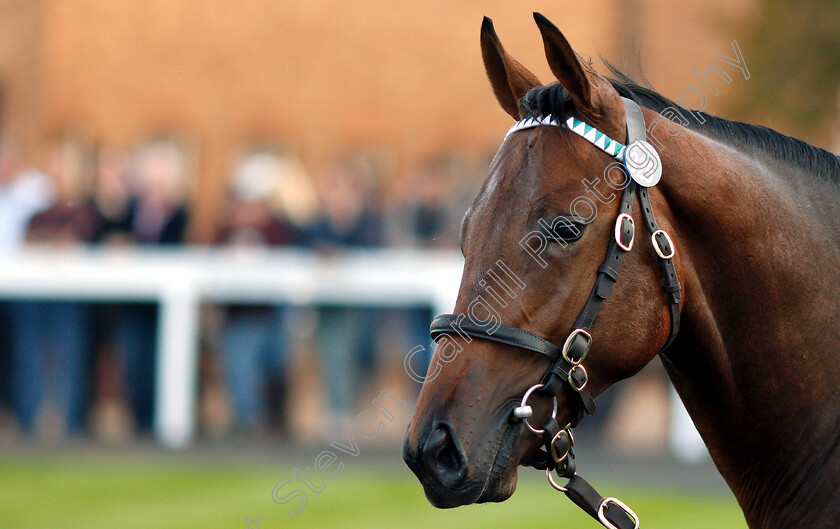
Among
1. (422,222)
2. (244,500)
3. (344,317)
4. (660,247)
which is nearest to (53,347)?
(344,317)

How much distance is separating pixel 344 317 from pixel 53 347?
2.65 metres

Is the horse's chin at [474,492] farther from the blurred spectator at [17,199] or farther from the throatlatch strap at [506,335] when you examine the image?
the blurred spectator at [17,199]

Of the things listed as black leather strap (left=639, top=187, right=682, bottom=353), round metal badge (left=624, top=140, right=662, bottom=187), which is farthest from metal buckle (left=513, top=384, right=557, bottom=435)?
round metal badge (left=624, top=140, right=662, bottom=187)

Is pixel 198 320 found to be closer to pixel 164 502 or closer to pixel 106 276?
pixel 106 276

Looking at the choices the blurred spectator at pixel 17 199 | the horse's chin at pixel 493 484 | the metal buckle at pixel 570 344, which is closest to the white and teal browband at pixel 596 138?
the metal buckle at pixel 570 344

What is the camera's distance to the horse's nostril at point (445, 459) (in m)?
2.16

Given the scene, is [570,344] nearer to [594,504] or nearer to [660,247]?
[660,247]

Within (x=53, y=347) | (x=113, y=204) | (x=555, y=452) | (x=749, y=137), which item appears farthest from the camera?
(x=113, y=204)

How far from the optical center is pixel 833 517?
A: 2.31 meters

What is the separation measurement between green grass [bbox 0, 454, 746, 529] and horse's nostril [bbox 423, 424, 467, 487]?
Result: 12.4 feet

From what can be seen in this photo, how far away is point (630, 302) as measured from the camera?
7.48 feet

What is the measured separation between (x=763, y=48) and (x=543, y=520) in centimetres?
Result: 639

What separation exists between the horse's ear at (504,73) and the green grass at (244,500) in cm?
375

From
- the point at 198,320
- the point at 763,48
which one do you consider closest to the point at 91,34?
the point at 198,320
